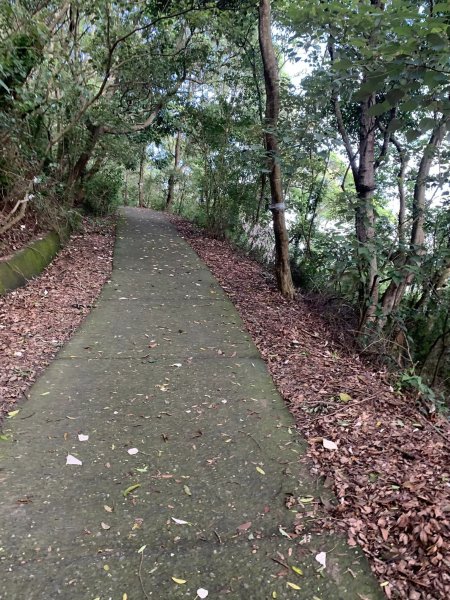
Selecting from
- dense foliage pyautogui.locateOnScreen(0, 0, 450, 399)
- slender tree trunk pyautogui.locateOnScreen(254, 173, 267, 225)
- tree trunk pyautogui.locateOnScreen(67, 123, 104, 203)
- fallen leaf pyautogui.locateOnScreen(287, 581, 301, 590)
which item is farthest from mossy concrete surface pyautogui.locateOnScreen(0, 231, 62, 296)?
fallen leaf pyautogui.locateOnScreen(287, 581, 301, 590)

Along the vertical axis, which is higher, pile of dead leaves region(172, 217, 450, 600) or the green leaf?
the green leaf

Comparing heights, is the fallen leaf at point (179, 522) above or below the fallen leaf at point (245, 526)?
below

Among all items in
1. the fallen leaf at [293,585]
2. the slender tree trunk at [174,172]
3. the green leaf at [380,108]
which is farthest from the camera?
the slender tree trunk at [174,172]

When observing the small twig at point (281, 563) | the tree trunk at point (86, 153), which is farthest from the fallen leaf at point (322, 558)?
the tree trunk at point (86, 153)

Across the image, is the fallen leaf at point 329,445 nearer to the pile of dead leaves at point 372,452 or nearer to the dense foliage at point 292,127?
the pile of dead leaves at point 372,452

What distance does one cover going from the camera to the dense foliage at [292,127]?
288cm

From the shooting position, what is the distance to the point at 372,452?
107 inches

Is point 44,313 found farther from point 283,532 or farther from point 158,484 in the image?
point 283,532

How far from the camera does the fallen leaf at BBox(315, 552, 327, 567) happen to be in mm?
1997

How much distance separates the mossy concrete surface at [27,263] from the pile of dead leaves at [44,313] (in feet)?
0.32

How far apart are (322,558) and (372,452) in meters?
0.89

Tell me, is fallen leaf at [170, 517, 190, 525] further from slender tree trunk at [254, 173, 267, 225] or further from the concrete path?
slender tree trunk at [254, 173, 267, 225]

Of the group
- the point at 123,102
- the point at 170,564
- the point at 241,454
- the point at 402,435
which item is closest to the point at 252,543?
the point at 170,564

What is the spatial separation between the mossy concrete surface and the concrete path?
1.66m
